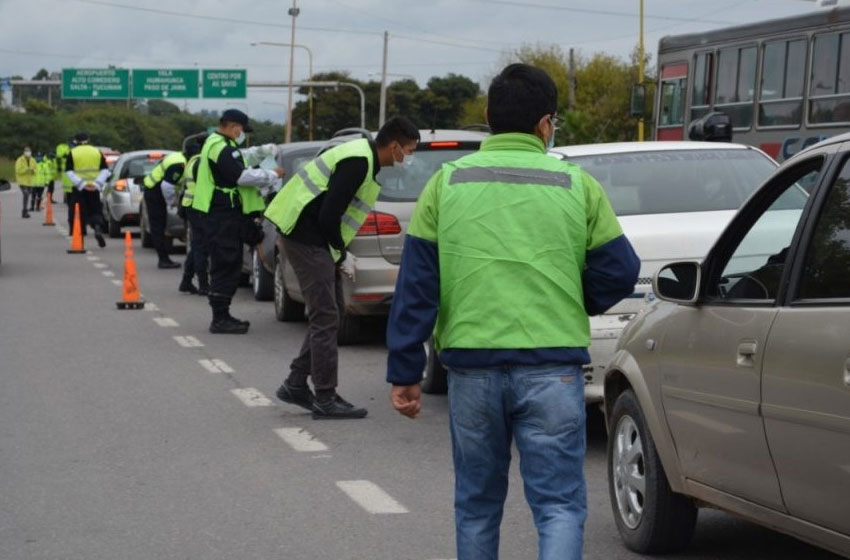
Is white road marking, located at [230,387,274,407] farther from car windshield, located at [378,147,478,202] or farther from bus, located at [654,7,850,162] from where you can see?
bus, located at [654,7,850,162]

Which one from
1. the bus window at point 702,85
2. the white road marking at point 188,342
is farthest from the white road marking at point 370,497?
the bus window at point 702,85

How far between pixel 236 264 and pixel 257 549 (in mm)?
7939

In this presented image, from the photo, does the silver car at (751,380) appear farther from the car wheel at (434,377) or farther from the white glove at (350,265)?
the white glove at (350,265)

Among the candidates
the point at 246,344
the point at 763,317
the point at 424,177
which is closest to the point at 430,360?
the point at 424,177

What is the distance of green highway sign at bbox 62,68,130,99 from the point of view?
7625cm

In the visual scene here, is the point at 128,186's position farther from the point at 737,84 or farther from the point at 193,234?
the point at 193,234

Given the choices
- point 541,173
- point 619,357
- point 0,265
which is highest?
point 541,173

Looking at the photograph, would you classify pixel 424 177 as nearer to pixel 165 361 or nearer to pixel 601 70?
pixel 165 361

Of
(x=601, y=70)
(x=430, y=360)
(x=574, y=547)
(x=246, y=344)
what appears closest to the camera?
(x=574, y=547)

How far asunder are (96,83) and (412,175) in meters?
66.0

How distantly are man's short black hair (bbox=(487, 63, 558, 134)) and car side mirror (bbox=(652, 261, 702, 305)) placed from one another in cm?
120

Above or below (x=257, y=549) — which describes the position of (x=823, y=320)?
above

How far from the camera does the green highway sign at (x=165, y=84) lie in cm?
7538

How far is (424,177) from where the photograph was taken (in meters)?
12.8
